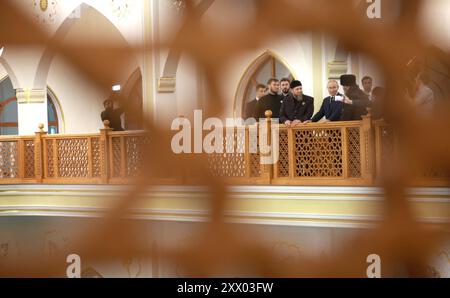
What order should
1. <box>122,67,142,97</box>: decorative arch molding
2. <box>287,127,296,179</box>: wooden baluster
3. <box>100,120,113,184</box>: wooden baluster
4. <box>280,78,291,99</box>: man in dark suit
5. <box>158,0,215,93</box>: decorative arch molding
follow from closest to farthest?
<box>122,67,142,97</box>: decorative arch molding
<box>158,0,215,93</box>: decorative arch molding
<box>280,78,291,99</box>: man in dark suit
<box>287,127,296,179</box>: wooden baluster
<box>100,120,113,184</box>: wooden baluster

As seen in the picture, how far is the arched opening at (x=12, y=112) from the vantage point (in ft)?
20.3

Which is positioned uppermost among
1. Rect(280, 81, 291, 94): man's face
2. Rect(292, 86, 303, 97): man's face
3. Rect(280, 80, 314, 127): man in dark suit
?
Rect(280, 81, 291, 94): man's face

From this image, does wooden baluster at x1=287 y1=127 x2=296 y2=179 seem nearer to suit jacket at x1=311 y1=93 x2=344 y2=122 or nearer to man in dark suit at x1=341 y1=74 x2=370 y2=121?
suit jacket at x1=311 y1=93 x2=344 y2=122

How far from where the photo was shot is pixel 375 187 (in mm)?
3432

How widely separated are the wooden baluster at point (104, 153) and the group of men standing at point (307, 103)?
107 centimetres

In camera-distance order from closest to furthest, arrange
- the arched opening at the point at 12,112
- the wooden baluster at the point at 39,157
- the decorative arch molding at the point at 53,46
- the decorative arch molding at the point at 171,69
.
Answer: the decorative arch molding at the point at 53,46
the decorative arch molding at the point at 171,69
the wooden baluster at the point at 39,157
the arched opening at the point at 12,112

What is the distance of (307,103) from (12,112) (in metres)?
3.80

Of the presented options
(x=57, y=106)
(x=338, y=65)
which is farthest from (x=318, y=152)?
(x=57, y=106)

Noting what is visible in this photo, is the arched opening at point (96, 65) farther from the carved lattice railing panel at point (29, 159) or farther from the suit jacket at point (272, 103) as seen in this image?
the carved lattice railing panel at point (29, 159)

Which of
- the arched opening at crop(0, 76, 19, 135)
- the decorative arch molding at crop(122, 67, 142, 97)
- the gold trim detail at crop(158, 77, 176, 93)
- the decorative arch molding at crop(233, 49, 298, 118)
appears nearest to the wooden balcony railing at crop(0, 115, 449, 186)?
the gold trim detail at crop(158, 77, 176, 93)

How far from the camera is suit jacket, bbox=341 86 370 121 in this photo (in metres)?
3.45

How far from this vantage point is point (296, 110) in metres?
3.66

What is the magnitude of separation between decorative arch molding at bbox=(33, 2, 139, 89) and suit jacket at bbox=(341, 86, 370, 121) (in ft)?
3.90

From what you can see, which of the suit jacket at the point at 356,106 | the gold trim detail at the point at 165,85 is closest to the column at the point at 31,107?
the gold trim detail at the point at 165,85
